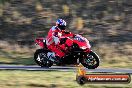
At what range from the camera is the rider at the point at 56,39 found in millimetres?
19391

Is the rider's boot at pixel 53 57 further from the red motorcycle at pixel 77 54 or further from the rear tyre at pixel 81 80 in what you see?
the rear tyre at pixel 81 80

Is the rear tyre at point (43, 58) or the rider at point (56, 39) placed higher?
the rider at point (56, 39)

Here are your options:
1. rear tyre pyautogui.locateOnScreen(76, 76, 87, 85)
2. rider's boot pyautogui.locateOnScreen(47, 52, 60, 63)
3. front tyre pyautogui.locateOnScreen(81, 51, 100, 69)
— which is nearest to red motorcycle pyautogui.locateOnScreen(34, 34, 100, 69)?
front tyre pyautogui.locateOnScreen(81, 51, 100, 69)

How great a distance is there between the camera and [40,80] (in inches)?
683

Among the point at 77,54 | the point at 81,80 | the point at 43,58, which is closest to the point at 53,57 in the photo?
the point at 43,58

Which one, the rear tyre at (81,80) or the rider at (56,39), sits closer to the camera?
the rear tyre at (81,80)

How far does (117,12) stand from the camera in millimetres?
31500

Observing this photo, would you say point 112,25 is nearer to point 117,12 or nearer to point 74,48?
point 117,12

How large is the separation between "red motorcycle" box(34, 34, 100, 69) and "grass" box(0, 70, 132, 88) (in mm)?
1075

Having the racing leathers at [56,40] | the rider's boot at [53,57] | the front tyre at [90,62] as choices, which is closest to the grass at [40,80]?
the front tyre at [90,62]

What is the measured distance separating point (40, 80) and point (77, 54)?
2819 mm

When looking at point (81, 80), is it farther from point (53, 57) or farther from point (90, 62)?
point (53, 57)

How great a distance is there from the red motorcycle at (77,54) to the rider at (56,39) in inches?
6.7

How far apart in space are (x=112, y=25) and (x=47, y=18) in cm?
463
